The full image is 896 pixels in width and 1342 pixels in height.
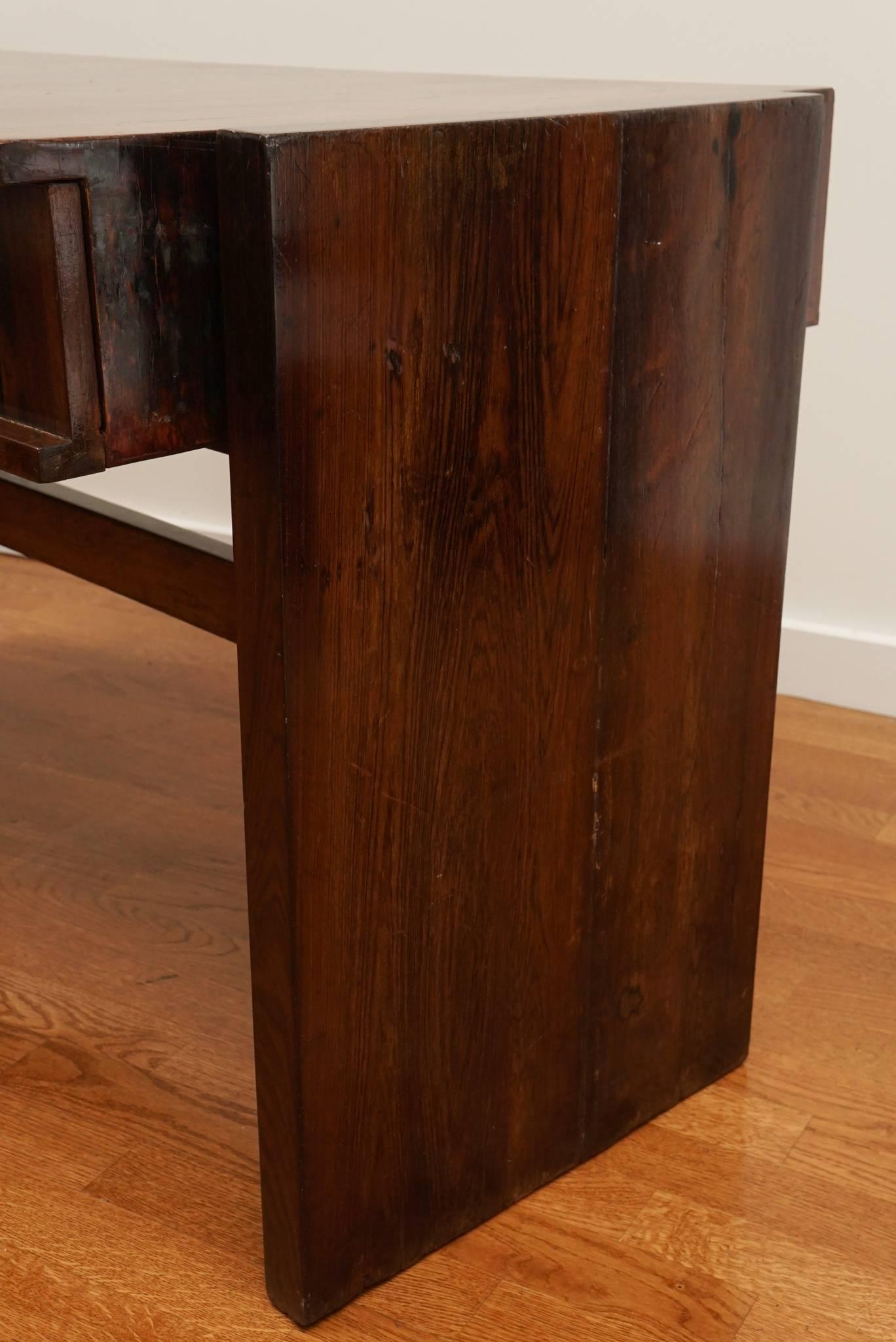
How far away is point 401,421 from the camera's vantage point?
0.97 meters

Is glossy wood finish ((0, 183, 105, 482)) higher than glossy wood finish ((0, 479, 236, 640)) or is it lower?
higher

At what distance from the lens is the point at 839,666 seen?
2260mm

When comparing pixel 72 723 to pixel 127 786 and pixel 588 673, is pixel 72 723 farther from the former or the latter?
pixel 588 673

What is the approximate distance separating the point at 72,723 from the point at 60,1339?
1179 millimetres

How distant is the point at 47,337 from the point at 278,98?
484 millimetres

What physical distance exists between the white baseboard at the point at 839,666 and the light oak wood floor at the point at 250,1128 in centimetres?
20

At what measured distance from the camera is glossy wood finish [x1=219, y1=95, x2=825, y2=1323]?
94cm

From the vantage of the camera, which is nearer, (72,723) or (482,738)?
(482,738)

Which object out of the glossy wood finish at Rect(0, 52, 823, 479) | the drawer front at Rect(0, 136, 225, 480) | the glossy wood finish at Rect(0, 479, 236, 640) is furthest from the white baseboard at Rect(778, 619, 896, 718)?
the drawer front at Rect(0, 136, 225, 480)

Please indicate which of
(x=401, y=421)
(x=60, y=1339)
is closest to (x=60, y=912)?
(x=60, y=1339)

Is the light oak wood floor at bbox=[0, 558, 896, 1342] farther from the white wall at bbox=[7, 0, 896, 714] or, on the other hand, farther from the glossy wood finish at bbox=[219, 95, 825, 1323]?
the white wall at bbox=[7, 0, 896, 714]

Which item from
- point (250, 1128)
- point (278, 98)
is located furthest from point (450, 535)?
point (250, 1128)

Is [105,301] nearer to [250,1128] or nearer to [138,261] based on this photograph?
[138,261]

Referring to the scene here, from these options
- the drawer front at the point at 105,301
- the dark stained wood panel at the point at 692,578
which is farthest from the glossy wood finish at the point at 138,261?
the dark stained wood panel at the point at 692,578
